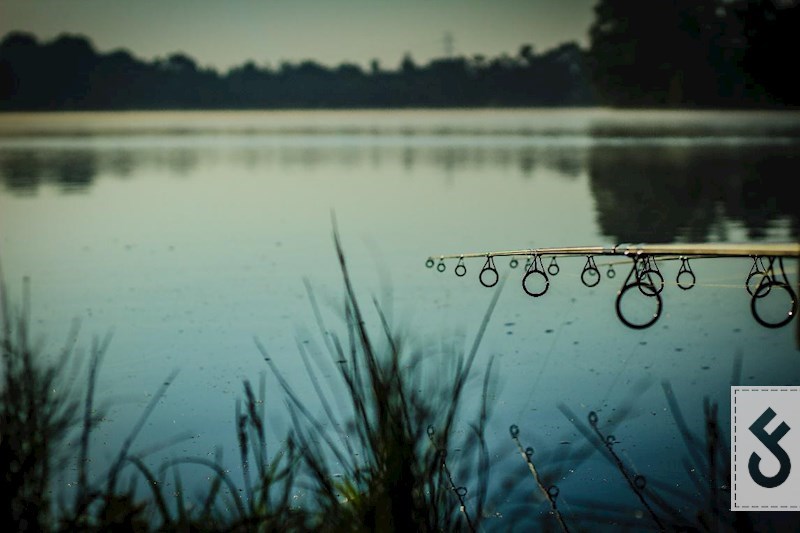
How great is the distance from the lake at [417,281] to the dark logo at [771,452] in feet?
0.69

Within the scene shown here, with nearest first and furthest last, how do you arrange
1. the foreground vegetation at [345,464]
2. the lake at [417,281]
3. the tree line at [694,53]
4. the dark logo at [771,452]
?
1. the foreground vegetation at [345,464]
2. the dark logo at [771,452]
3. the lake at [417,281]
4. the tree line at [694,53]

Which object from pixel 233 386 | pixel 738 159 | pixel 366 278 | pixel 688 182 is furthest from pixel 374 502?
pixel 738 159

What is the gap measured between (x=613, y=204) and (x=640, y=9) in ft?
53.4

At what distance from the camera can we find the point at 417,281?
12.4 meters

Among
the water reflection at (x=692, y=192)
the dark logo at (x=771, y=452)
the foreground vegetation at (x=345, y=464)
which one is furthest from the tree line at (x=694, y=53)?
the foreground vegetation at (x=345, y=464)

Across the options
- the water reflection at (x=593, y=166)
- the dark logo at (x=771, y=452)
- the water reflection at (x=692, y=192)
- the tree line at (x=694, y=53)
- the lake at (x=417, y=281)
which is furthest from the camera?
the tree line at (x=694, y=53)

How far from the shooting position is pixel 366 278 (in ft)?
43.9

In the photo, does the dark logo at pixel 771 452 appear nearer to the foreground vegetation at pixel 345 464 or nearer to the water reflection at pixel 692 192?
the foreground vegetation at pixel 345 464

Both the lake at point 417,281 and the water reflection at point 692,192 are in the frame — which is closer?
the lake at point 417,281

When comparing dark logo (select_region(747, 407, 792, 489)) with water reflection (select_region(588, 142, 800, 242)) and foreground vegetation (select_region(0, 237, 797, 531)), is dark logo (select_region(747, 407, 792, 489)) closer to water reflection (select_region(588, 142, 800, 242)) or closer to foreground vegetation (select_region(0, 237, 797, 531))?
foreground vegetation (select_region(0, 237, 797, 531))

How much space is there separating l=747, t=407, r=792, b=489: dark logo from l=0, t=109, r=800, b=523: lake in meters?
0.21

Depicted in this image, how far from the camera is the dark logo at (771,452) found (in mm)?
3564

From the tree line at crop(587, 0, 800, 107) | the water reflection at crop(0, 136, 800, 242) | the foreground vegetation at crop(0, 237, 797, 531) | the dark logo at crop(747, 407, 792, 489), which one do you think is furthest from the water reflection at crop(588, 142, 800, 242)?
the foreground vegetation at crop(0, 237, 797, 531)

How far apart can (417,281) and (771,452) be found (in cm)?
868
